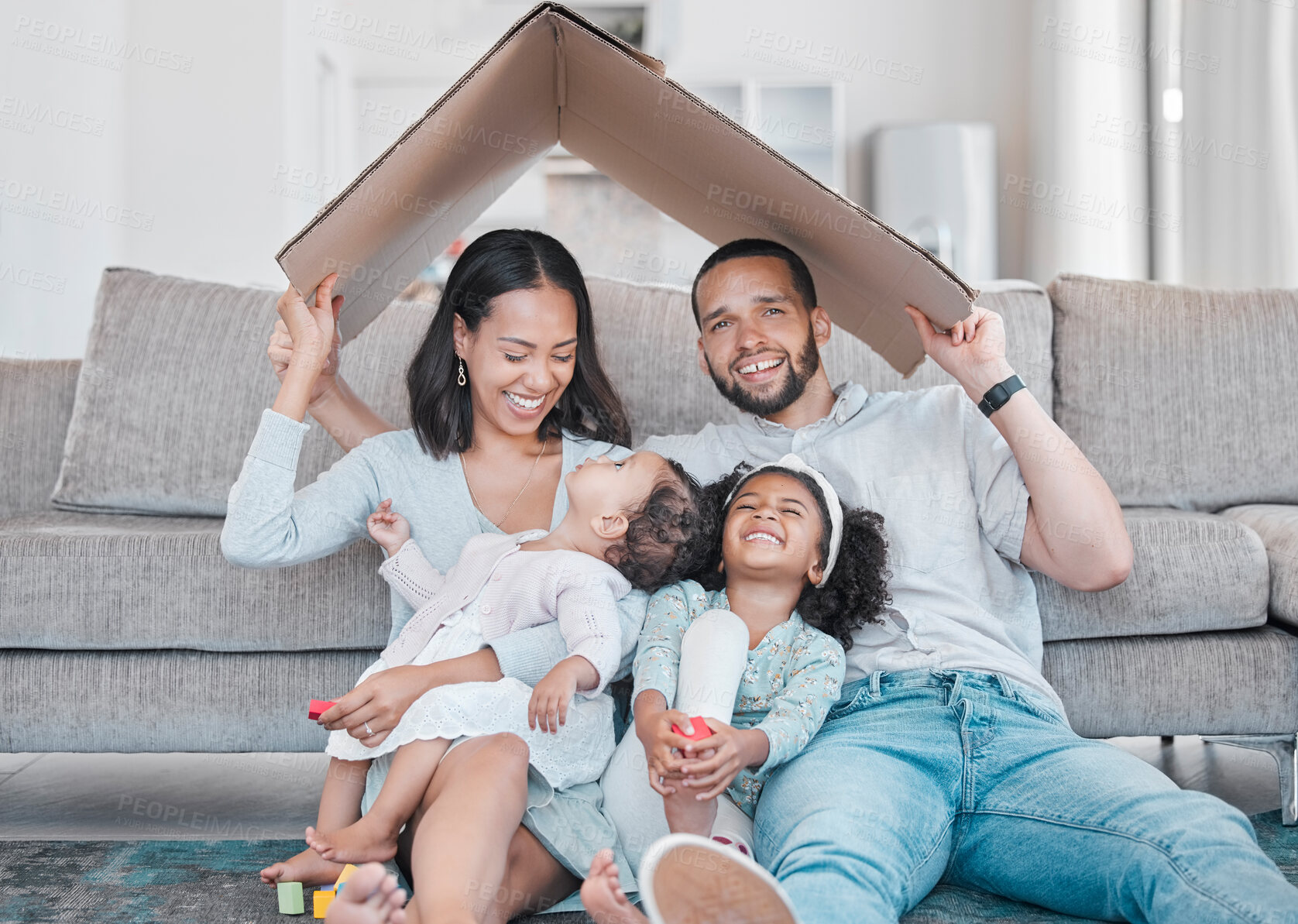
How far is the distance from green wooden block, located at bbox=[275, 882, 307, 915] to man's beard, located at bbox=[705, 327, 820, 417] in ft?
2.78

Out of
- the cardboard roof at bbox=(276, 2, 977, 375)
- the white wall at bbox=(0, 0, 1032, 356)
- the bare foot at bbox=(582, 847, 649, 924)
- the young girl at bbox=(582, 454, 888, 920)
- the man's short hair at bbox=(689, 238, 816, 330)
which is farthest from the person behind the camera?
the white wall at bbox=(0, 0, 1032, 356)

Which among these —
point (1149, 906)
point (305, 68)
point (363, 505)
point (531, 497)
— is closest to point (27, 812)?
point (363, 505)

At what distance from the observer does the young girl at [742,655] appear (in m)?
1.10

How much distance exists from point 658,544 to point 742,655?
0.22 meters

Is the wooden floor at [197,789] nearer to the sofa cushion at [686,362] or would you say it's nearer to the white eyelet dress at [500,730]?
the white eyelet dress at [500,730]

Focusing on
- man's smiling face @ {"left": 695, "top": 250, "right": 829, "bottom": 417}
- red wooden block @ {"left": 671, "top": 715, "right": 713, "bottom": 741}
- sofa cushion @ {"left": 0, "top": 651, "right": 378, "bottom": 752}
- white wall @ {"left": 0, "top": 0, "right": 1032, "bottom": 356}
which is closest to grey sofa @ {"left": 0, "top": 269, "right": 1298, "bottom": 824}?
sofa cushion @ {"left": 0, "top": 651, "right": 378, "bottom": 752}

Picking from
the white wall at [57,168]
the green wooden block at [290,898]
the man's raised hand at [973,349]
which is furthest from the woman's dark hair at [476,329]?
the white wall at [57,168]

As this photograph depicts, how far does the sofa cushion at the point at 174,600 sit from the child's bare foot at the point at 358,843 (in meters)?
0.50

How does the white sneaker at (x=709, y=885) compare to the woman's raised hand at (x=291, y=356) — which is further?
the woman's raised hand at (x=291, y=356)

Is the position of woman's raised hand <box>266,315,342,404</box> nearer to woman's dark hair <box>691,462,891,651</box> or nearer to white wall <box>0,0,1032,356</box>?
woman's dark hair <box>691,462,891,651</box>

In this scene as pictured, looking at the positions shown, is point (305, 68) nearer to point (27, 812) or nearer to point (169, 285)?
point (169, 285)

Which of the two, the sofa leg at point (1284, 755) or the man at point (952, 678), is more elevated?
the man at point (952, 678)

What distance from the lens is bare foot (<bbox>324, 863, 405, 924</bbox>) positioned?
0.95 metres

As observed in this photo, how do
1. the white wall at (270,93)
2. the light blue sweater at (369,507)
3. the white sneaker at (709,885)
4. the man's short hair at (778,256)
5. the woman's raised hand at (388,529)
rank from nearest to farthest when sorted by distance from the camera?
the white sneaker at (709,885) → the light blue sweater at (369,507) → the woman's raised hand at (388,529) → the man's short hair at (778,256) → the white wall at (270,93)
